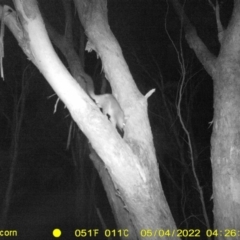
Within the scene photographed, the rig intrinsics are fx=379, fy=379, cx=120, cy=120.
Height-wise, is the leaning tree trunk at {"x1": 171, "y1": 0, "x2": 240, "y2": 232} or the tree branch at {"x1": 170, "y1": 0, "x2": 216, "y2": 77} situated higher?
the tree branch at {"x1": 170, "y1": 0, "x2": 216, "y2": 77}

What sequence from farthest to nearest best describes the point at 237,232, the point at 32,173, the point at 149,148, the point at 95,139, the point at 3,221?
the point at 32,173, the point at 3,221, the point at 237,232, the point at 149,148, the point at 95,139

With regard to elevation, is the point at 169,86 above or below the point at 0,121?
below

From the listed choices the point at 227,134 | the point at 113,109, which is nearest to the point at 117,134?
the point at 113,109

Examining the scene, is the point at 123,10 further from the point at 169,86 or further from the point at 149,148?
the point at 149,148

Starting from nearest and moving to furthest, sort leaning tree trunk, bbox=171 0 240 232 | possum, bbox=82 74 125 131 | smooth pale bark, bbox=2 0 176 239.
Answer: smooth pale bark, bbox=2 0 176 239
possum, bbox=82 74 125 131
leaning tree trunk, bbox=171 0 240 232

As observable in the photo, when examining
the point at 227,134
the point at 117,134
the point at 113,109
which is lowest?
the point at 227,134

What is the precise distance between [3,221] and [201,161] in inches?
289

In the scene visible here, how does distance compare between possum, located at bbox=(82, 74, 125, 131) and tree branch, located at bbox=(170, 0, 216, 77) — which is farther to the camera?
tree branch, located at bbox=(170, 0, 216, 77)

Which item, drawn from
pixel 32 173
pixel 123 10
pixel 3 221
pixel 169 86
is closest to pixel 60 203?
pixel 32 173

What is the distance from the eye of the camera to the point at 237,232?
342 cm

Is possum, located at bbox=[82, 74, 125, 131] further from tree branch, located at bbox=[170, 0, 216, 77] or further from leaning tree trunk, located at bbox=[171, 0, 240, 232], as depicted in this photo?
tree branch, located at bbox=[170, 0, 216, 77]

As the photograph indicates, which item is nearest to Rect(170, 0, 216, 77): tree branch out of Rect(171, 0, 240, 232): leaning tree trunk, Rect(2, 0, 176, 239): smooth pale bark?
Rect(171, 0, 240, 232): leaning tree trunk

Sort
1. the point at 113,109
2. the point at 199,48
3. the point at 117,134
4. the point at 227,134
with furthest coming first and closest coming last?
the point at 199,48, the point at 227,134, the point at 113,109, the point at 117,134

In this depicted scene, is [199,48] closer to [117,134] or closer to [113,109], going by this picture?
[113,109]
